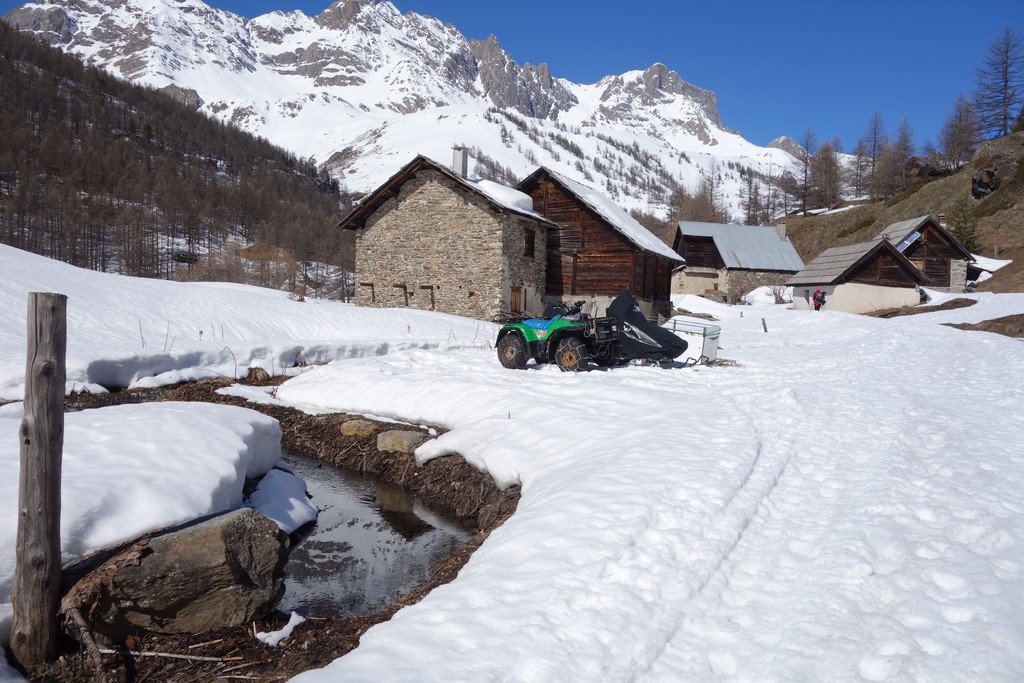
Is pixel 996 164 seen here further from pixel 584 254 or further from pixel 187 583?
pixel 187 583

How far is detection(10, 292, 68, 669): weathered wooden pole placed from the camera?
3.54 m

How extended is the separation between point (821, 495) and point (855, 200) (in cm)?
8927

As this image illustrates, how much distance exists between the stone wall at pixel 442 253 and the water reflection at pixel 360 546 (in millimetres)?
16030

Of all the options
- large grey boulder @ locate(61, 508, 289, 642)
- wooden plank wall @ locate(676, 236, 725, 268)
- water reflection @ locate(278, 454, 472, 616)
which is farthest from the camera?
wooden plank wall @ locate(676, 236, 725, 268)

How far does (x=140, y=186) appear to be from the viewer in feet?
260

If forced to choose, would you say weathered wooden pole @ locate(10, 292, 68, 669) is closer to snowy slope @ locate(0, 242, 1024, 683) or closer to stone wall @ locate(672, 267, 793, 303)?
snowy slope @ locate(0, 242, 1024, 683)

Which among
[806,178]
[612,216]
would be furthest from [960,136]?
[612,216]

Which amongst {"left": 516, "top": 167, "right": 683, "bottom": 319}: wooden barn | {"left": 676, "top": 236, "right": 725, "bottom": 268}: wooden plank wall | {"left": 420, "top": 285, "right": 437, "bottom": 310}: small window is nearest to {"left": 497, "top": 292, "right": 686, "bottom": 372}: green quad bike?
{"left": 420, "top": 285, "right": 437, "bottom": 310}: small window

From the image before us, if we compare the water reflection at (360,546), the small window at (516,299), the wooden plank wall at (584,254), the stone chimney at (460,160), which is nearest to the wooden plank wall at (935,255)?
the wooden plank wall at (584,254)

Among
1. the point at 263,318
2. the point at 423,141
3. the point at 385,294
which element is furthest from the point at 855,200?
the point at 423,141

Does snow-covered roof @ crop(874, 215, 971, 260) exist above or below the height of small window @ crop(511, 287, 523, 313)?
above

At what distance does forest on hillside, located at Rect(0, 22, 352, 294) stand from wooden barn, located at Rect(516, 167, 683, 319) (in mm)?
34620

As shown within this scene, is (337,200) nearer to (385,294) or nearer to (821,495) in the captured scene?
(385,294)

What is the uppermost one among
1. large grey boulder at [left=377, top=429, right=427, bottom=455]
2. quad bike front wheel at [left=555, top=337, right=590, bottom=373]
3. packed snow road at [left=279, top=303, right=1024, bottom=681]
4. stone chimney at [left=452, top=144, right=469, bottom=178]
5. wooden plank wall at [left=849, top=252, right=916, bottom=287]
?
stone chimney at [left=452, top=144, right=469, bottom=178]
